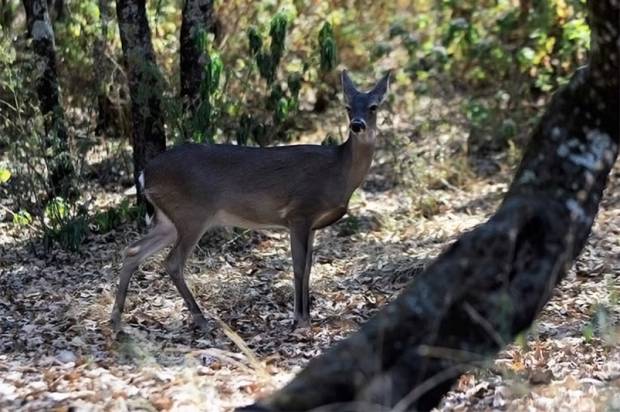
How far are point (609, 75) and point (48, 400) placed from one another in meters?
3.10

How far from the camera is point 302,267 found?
8.49 metres

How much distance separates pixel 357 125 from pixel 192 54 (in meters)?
2.44

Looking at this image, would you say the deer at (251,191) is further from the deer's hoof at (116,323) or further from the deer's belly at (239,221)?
the deer's hoof at (116,323)

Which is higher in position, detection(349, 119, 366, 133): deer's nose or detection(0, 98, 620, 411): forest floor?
detection(349, 119, 366, 133): deer's nose

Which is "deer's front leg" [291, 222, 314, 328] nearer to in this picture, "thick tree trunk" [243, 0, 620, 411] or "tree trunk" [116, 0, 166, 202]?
"tree trunk" [116, 0, 166, 202]

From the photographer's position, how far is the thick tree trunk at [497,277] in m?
4.89

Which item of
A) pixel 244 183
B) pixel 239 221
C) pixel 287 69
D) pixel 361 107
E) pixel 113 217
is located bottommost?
pixel 113 217

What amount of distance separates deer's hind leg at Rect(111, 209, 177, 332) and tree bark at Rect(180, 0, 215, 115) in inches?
70.4

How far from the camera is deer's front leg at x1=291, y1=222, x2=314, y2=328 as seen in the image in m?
8.34

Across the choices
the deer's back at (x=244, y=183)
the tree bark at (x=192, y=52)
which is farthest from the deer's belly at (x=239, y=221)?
the tree bark at (x=192, y=52)

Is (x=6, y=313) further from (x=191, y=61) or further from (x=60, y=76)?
(x=60, y=76)

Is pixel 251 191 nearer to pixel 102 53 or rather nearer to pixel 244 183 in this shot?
pixel 244 183

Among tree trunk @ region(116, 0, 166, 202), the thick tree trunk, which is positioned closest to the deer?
tree trunk @ region(116, 0, 166, 202)

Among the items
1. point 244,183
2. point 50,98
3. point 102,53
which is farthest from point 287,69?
point 244,183
